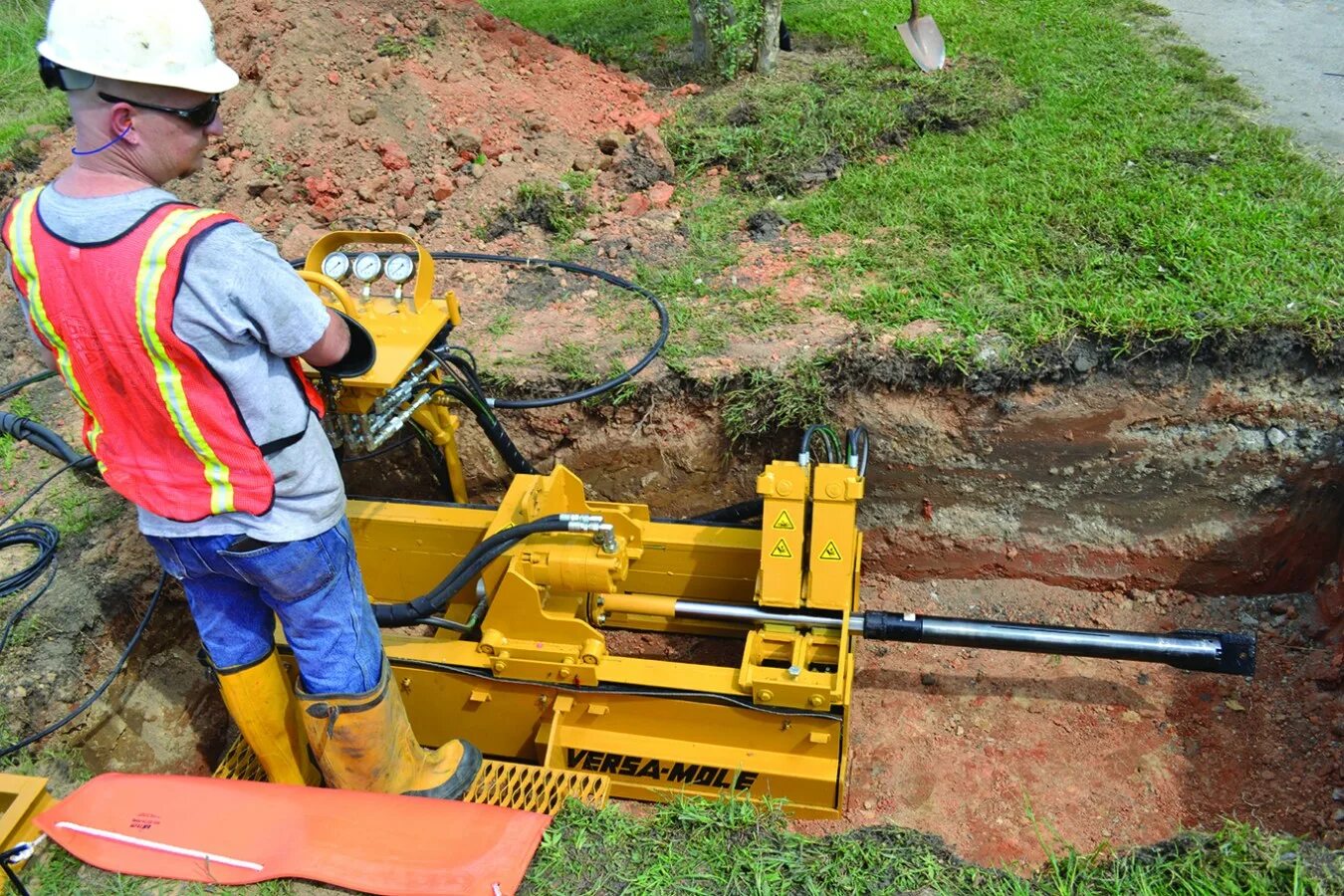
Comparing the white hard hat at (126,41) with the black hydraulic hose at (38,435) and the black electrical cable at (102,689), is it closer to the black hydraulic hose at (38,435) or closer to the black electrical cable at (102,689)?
the black electrical cable at (102,689)

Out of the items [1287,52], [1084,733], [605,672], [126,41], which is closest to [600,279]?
[605,672]

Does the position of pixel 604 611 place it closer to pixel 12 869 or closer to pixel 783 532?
pixel 783 532

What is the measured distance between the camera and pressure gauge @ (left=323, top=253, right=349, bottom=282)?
10.1 feet

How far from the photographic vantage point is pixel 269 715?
2998 mm

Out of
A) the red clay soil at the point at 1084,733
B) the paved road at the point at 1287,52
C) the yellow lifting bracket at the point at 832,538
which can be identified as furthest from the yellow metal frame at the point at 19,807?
the paved road at the point at 1287,52

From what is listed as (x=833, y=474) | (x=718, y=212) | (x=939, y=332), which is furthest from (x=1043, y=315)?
(x=718, y=212)

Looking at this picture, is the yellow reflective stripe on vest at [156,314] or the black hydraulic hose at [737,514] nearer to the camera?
the yellow reflective stripe on vest at [156,314]

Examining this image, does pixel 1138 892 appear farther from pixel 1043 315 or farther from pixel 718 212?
pixel 718 212

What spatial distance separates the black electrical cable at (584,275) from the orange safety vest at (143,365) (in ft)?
4.56

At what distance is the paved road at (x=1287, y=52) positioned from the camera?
578cm

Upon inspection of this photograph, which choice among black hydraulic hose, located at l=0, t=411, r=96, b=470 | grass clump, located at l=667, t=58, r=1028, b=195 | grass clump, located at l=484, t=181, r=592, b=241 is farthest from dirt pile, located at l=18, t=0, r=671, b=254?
black hydraulic hose, located at l=0, t=411, r=96, b=470

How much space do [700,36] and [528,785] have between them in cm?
577

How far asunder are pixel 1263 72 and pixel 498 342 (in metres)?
5.96

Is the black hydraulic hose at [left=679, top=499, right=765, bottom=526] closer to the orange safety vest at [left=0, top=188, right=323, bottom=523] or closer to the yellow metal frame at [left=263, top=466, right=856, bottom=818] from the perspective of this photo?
the yellow metal frame at [left=263, top=466, right=856, bottom=818]
